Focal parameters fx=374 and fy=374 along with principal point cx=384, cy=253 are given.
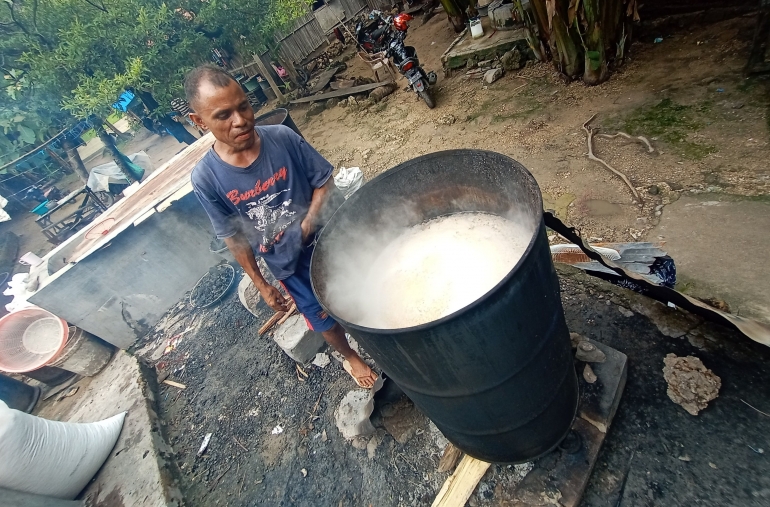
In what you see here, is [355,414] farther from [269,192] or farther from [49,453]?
[49,453]

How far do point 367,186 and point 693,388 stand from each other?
2175mm

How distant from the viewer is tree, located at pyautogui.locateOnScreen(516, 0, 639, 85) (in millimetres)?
4656

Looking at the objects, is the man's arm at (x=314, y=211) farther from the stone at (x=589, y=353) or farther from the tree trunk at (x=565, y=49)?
the tree trunk at (x=565, y=49)

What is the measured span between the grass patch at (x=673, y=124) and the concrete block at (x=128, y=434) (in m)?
5.58

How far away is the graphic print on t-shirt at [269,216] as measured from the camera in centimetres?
224

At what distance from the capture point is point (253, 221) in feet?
7.55

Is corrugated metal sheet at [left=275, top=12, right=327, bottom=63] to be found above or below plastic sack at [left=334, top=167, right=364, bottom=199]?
above

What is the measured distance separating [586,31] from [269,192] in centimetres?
487

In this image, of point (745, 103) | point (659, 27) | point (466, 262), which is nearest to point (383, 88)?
point (659, 27)

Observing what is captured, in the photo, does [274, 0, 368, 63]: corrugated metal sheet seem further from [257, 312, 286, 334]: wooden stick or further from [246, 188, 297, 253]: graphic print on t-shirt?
[246, 188, 297, 253]: graphic print on t-shirt

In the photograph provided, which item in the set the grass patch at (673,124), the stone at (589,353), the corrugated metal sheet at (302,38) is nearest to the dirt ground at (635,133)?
the grass patch at (673,124)

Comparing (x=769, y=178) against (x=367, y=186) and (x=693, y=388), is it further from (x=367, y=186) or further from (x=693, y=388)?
(x=367, y=186)

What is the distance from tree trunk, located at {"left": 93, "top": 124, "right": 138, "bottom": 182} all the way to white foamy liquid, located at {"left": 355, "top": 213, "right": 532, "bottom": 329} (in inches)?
315

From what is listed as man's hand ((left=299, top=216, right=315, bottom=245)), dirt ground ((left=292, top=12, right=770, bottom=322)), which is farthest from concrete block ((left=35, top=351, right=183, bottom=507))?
dirt ground ((left=292, top=12, right=770, bottom=322))
